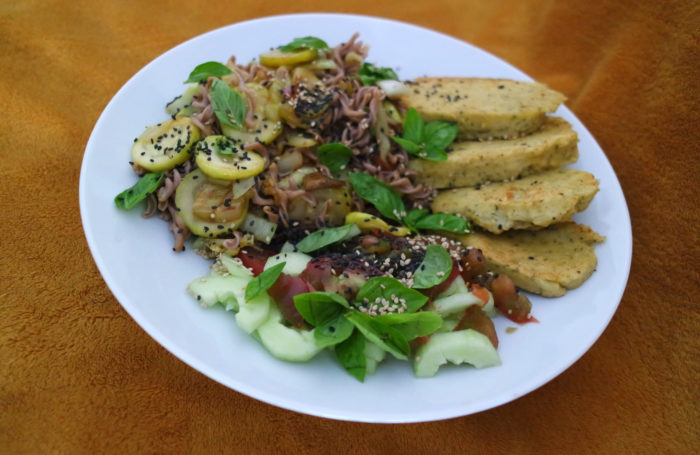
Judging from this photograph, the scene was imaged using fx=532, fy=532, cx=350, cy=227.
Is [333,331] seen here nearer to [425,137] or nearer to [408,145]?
[408,145]

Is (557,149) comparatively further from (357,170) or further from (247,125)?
(247,125)

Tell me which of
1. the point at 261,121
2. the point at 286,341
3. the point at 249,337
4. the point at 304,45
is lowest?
the point at 249,337

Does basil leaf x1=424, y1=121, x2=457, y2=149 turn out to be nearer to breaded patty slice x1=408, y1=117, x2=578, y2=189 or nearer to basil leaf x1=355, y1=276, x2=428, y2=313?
breaded patty slice x1=408, y1=117, x2=578, y2=189

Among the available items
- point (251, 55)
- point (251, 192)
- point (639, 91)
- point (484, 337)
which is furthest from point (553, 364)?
point (251, 55)

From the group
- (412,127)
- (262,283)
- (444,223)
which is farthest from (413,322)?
(412,127)

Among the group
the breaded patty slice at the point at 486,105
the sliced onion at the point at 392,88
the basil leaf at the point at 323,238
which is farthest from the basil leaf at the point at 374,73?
the basil leaf at the point at 323,238

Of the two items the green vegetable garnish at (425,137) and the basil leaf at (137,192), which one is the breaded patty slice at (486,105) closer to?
the green vegetable garnish at (425,137)
